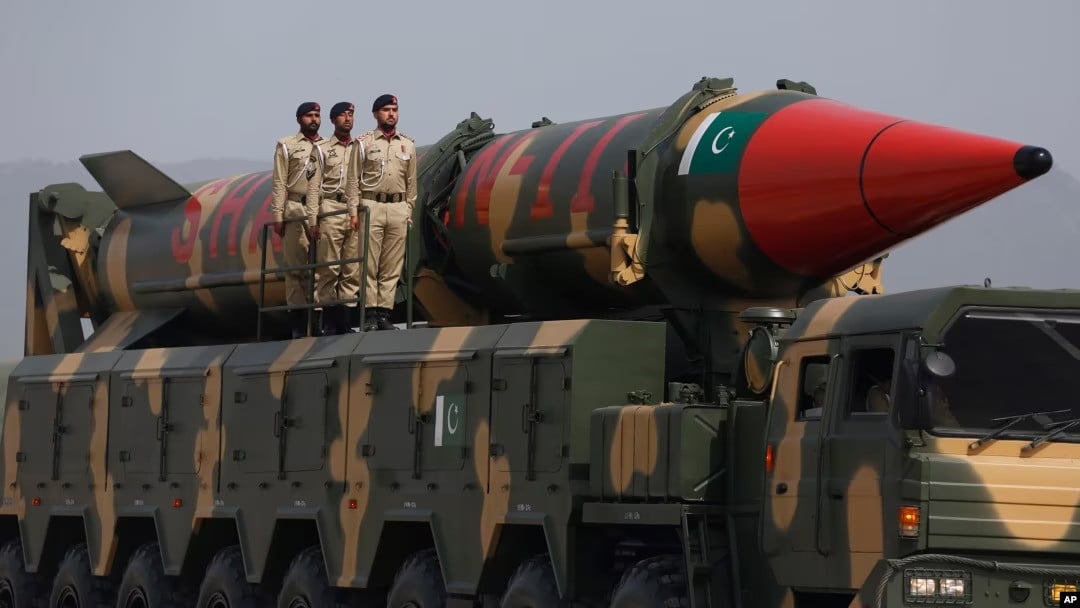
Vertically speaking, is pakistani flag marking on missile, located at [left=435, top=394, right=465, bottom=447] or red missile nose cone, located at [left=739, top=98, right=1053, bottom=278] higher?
red missile nose cone, located at [left=739, top=98, right=1053, bottom=278]

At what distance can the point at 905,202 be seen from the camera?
33.1 ft

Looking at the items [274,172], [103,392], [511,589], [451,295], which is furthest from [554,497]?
[103,392]

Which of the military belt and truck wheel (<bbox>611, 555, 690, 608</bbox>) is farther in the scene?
the military belt

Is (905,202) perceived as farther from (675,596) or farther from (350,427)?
(350,427)

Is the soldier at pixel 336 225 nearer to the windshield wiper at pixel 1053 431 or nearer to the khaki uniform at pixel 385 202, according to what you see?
the khaki uniform at pixel 385 202

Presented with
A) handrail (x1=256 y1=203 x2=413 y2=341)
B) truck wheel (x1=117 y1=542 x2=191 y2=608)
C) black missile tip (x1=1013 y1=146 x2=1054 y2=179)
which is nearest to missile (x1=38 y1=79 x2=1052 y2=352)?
black missile tip (x1=1013 y1=146 x2=1054 y2=179)

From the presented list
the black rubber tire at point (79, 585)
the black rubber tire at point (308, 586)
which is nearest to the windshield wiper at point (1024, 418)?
the black rubber tire at point (308, 586)

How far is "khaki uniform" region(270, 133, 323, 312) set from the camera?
1344 cm

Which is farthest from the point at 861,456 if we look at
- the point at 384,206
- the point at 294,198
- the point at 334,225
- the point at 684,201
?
the point at 294,198

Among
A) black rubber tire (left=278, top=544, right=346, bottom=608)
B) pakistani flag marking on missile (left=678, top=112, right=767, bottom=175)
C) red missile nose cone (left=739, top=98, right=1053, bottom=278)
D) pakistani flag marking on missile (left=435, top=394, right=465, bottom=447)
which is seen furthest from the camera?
black rubber tire (left=278, top=544, right=346, bottom=608)

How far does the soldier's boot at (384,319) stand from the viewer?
42.2ft

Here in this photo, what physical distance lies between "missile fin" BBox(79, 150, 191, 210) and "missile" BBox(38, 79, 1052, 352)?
6.68ft

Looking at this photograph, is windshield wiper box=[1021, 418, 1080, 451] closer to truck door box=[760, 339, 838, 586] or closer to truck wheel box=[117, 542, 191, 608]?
truck door box=[760, 339, 838, 586]

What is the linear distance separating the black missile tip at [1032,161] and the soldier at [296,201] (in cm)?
557
